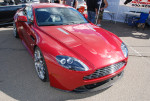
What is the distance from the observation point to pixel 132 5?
853 centimetres

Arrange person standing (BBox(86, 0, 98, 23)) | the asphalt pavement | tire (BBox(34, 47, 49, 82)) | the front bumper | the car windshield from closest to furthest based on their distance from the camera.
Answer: the front bumper, the asphalt pavement, tire (BBox(34, 47, 49, 82)), the car windshield, person standing (BBox(86, 0, 98, 23))

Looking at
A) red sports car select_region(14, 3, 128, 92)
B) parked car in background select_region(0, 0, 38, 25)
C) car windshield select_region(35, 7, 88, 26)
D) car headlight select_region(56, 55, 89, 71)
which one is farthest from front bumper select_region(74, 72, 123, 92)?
parked car in background select_region(0, 0, 38, 25)

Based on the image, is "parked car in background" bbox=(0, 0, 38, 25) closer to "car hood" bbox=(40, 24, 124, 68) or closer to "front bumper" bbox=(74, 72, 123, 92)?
"car hood" bbox=(40, 24, 124, 68)

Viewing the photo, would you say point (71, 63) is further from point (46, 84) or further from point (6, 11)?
point (6, 11)

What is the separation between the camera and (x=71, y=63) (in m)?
2.05

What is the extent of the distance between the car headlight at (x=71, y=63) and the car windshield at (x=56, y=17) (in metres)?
1.32

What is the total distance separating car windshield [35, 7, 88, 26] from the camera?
316 centimetres

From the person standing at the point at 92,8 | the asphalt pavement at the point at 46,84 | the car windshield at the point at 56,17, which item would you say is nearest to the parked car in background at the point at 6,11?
the asphalt pavement at the point at 46,84

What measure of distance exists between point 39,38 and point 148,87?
92.6 inches

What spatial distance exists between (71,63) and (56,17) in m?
1.66

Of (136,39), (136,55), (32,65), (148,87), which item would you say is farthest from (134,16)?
(32,65)

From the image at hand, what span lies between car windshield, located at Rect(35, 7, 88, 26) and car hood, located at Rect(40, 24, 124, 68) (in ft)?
0.73

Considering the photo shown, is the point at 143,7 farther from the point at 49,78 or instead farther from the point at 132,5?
the point at 49,78

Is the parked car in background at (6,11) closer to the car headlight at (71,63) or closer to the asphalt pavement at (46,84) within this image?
the asphalt pavement at (46,84)
